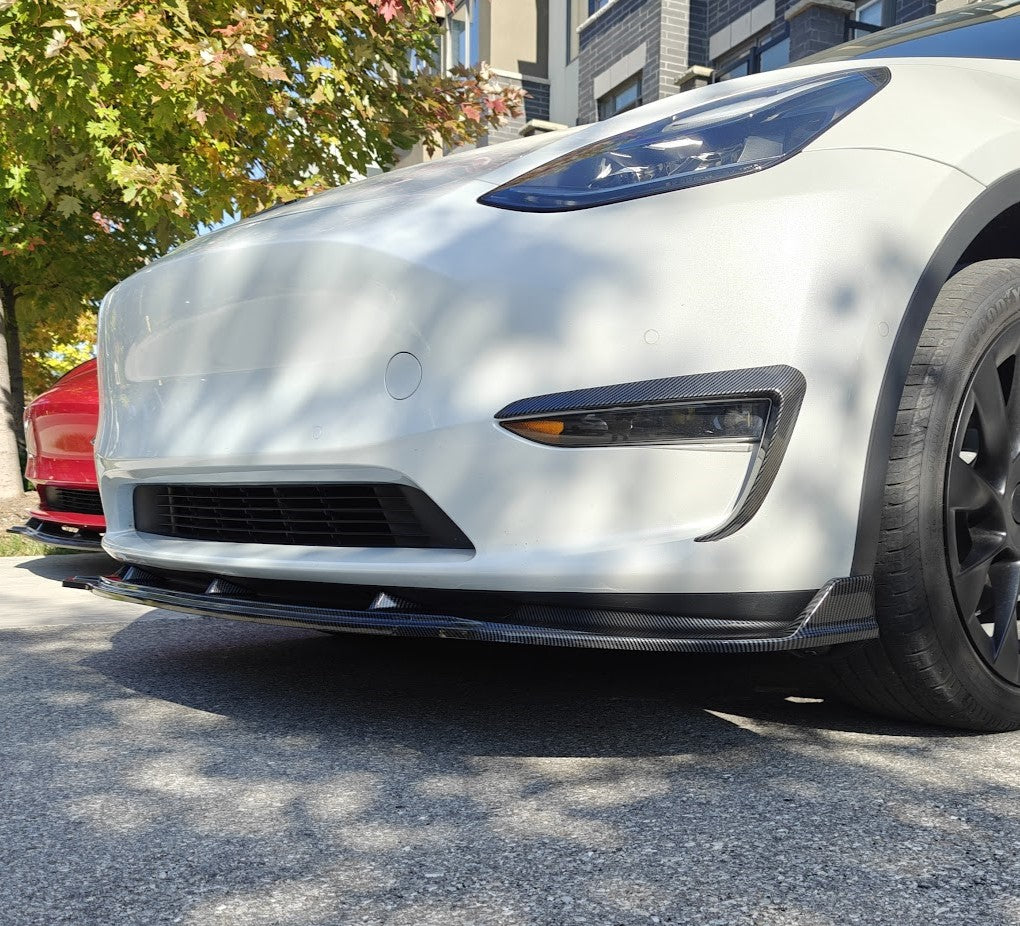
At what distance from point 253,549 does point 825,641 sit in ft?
4.01

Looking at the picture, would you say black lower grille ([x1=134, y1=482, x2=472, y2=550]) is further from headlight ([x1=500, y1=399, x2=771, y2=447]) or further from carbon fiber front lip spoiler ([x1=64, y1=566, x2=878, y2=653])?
headlight ([x1=500, y1=399, x2=771, y2=447])

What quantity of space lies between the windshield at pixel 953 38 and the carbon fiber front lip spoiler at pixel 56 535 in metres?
3.63

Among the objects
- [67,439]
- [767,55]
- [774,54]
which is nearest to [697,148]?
[67,439]

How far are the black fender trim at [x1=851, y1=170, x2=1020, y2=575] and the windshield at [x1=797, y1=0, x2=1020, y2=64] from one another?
0.76 metres

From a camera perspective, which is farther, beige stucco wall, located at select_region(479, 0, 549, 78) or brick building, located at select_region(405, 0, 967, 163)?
beige stucco wall, located at select_region(479, 0, 549, 78)

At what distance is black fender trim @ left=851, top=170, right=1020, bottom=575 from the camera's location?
2.15 meters

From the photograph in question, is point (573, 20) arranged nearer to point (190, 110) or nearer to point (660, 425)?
point (190, 110)

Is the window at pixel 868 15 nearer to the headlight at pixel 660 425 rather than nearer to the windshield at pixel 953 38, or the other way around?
the windshield at pixel 953 38

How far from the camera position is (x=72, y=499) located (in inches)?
220

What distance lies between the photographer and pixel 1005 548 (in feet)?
7.84

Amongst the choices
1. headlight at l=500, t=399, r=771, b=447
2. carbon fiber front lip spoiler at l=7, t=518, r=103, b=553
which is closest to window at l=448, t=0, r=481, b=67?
carbon fiber front lip spoiler at l=7, t=518, r=103, b=553

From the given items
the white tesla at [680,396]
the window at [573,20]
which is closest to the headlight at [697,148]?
the white tesla at [680,396]

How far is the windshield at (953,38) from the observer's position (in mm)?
2873

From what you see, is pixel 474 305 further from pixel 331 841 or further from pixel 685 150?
pixel 331 841
